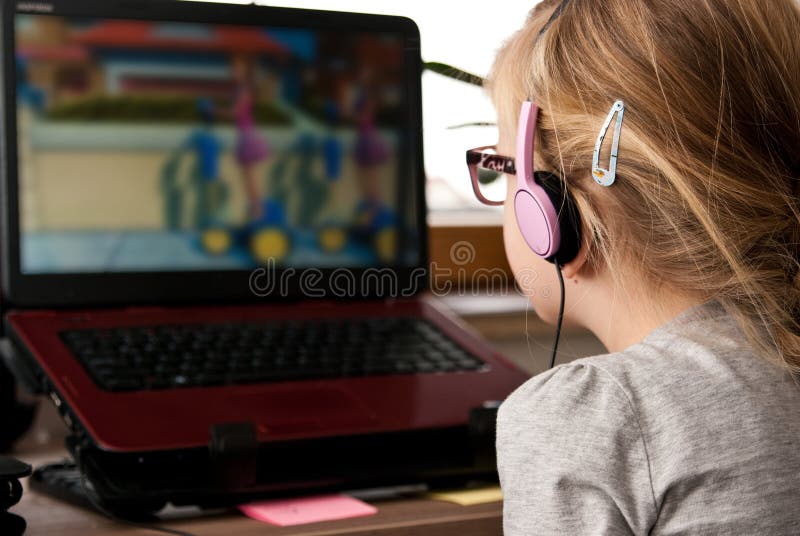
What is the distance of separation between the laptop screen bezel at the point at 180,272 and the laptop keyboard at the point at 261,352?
6 cm

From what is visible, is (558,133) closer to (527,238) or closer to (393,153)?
(527,238)

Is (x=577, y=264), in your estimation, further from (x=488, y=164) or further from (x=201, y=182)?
(x=201, y=182)

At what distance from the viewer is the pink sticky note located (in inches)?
27.0

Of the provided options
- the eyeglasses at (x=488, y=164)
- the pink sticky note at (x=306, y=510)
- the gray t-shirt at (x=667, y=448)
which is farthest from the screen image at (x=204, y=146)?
the gray t-shirt at (x=667, y=448)

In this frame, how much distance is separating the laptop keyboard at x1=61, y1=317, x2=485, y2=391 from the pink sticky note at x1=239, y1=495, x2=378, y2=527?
0.41ft

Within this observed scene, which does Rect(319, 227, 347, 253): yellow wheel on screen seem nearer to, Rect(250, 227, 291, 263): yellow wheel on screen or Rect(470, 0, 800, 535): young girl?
Rect(250, 227, 291, 263): yellow wheel on screen

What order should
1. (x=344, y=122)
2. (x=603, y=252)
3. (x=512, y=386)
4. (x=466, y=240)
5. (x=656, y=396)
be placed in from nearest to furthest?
(x=656, y=396) < (x=603, y=252) < (x=512, y=386) < (x=344, y=122) < (x=466, y=240)

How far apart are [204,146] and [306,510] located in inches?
16.5

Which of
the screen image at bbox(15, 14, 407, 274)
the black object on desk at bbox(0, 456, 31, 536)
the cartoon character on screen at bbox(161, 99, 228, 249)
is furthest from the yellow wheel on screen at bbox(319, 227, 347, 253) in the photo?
the black object on desk at bbox(0, 456, 31, 536)

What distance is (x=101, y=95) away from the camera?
0.93 meters

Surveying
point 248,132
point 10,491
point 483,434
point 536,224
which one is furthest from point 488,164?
point 10,491

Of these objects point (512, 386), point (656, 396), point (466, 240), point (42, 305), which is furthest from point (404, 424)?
point (466, 240)

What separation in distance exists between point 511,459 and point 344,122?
1.61ft

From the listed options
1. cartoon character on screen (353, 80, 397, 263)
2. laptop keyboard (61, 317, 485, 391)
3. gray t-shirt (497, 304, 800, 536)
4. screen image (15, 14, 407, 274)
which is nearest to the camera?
gray t-shirt (497, 304, 800, 536)
